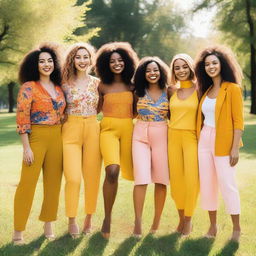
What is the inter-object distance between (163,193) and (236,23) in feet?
68.1

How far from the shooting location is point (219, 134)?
16.0 feet

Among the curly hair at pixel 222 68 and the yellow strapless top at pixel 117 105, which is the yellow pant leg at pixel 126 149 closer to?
the yellow strapless top at pixel 117 105

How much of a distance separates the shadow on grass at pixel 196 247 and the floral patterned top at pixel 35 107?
2112 millimetres

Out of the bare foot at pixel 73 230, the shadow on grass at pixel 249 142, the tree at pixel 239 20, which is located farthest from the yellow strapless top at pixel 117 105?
the tree at pixel 239 20

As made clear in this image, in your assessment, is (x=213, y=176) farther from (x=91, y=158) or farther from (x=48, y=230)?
(x=48, y=230)

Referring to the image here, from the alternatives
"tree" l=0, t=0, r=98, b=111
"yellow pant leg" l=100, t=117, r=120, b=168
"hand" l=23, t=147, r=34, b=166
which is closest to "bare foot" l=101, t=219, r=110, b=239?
"yellow pant leg" l=100, t=117, r=120, b=168

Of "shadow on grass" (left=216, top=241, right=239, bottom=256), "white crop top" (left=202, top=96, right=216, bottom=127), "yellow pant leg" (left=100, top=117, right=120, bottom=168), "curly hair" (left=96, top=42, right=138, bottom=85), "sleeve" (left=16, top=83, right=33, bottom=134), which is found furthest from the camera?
"curly hair" (left=96, top=42, right=138, bottom=85)

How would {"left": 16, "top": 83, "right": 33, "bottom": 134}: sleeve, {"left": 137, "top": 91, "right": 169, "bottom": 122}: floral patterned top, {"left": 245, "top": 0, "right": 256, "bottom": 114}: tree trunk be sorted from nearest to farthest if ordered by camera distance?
{"left": 16, "top": 83, "right": 33, "bottom": 134}: sleeve < {"left": 137, "top": 91, "right": 169, "bottom": 122}: floral patterned top < {"left": 245, "top": 0, "right": 256, "bottom": 114}: tree trunk

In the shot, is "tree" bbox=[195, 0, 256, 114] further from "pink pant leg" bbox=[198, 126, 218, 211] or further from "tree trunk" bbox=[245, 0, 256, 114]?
"pink pant leg" bbox=[198, 126, 218, 211]

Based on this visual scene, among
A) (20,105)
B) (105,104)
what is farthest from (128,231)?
(20,105)

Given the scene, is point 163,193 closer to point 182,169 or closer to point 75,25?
point 182,169

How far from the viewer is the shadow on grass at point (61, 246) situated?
459 centimetres

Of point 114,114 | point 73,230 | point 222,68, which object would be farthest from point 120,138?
point 222,68

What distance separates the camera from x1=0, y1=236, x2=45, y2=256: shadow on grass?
4566 mm
